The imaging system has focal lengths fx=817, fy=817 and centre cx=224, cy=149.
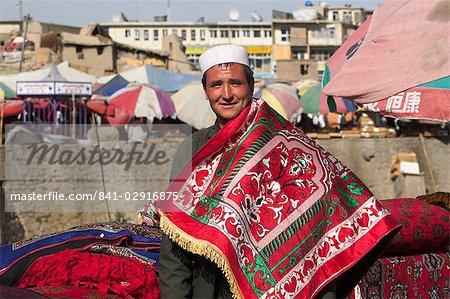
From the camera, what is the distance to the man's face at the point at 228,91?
10.2 ft

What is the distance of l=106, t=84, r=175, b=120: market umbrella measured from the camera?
19.7 m

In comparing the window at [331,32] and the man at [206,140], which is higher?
the window at [331,32]

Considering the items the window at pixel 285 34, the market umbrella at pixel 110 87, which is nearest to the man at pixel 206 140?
the market umbrella at pixel 110 87

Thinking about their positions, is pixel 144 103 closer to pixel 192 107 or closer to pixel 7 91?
pixel 192 107

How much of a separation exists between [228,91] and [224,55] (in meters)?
0.14

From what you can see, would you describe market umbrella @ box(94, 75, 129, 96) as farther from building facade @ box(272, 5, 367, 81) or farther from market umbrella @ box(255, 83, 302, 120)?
building facade @ box(272, 5, 367, 81)

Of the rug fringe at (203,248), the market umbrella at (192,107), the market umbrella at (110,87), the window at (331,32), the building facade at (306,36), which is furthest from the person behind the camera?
the window at (331,32)

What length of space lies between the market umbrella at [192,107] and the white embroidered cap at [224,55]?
15809 millimetres

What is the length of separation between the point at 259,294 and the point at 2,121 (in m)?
15.8

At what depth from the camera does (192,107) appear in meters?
19.9

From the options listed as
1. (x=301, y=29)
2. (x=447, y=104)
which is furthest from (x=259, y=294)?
(x=301, y=29)

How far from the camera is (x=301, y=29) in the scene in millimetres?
73188

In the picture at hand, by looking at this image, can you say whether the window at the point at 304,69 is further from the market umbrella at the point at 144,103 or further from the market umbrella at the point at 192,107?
the market umbrella at the point at 144,103

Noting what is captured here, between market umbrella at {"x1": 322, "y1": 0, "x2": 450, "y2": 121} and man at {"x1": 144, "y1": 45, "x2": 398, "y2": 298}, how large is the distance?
961 mm
